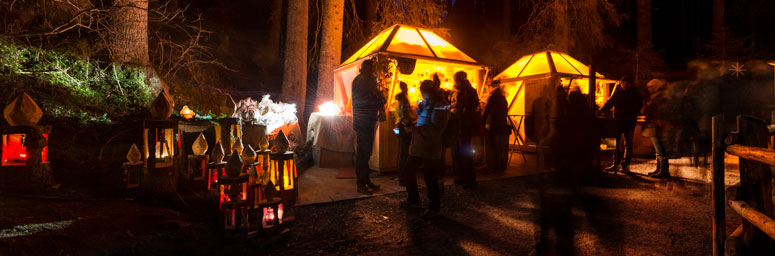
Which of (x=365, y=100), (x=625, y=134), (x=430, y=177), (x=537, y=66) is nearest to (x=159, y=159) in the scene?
(x=365, y=100)

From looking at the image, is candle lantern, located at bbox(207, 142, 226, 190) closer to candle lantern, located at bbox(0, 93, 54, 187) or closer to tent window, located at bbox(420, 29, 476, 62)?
candle lantern, located at bbox(0, 93, 54, 187)

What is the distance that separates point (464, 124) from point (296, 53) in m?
6.99

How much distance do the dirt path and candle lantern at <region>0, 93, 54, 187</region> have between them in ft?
7.61

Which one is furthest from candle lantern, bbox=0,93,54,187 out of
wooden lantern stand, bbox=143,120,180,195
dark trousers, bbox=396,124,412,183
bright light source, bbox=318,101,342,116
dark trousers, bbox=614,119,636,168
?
dark trousers, bbox=614,119,636,168

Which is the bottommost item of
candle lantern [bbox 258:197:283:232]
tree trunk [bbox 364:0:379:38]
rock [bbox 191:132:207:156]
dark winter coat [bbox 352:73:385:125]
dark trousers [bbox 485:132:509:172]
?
candle lantern [bbox 258:197:283:232]

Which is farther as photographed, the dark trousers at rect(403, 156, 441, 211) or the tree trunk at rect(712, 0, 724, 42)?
the tree trunk at rect(712, 0, 724, 42)

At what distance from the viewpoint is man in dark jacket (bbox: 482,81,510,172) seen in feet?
20.3

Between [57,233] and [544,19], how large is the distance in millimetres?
15578

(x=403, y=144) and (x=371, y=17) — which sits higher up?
(x=371, y=17)

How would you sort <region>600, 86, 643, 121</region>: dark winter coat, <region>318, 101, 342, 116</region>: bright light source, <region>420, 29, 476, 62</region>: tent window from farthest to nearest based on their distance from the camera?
<region>318, 101, 342, 116</region>: bright light source, <region>420, 29, 476, 62</region>: tent window, <region>600, 86, 643, 121</region>: dark winter coat

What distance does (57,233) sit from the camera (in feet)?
8.16

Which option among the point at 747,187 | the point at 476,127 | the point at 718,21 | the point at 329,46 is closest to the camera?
the point at 747,187

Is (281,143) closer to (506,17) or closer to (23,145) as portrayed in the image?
(23,145)

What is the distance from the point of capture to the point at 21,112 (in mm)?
2830
